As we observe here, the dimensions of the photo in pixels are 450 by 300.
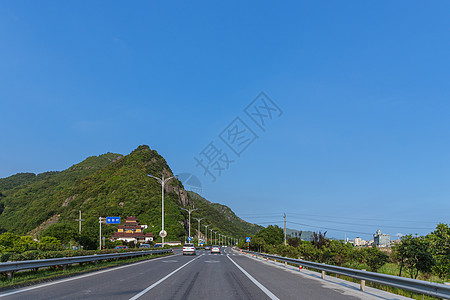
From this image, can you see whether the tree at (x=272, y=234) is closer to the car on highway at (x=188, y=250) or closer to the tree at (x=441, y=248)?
the car on highway at (x=188, y=250)

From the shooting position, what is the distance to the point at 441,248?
1761 cm

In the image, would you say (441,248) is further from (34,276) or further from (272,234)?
(272,234)

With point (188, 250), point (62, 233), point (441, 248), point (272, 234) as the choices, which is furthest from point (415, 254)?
point (272, 234)

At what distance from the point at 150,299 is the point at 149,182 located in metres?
185

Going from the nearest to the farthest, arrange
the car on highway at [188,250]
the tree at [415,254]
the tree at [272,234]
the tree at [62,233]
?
the tree at [415,254]
the car on highway at [188,250]
the tree at [62,233]
the tree at [272,234]

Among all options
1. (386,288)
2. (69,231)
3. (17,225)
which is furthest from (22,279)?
(17,225)

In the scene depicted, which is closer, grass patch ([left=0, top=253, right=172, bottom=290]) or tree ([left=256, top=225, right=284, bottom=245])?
grass patch ([left=0, top=253, right=172, bottom=290])

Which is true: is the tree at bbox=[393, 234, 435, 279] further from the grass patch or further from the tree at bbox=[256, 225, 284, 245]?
the tree at bbox=[256, 225, 284, 245]

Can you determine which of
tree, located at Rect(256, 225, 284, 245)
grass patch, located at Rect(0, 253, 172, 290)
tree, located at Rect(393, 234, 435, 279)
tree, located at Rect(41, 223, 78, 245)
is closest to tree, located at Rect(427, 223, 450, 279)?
tree, located at Rect(393, 234, 435, 279)

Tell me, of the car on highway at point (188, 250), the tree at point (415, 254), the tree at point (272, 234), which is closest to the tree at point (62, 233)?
the car on highway at point (188, 250)

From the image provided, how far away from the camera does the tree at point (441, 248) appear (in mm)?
16828

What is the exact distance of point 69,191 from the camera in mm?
195000

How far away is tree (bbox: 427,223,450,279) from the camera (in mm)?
16828

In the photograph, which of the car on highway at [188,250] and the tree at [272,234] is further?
the tree at [272,234]
